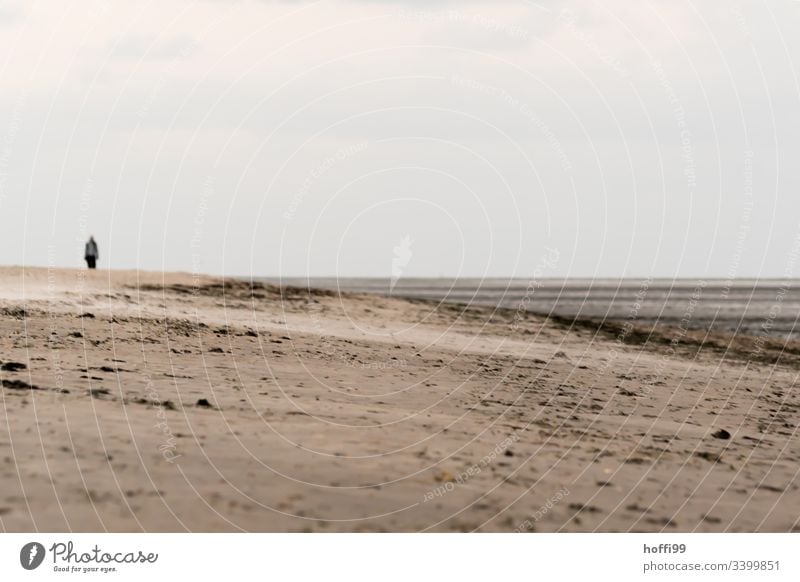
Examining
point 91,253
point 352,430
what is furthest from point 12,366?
point 91,253

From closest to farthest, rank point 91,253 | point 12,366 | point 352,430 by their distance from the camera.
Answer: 1. point 352,430
2. point 12,366
3. point 91,253

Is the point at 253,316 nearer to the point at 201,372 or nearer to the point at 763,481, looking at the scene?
the point at 201,372

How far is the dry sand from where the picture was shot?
838 cm

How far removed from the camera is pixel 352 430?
11078 mm

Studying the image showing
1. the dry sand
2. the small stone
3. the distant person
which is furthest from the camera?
the distant person

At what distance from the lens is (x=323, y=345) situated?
1914cm

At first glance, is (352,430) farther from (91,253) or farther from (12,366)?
(91,253)

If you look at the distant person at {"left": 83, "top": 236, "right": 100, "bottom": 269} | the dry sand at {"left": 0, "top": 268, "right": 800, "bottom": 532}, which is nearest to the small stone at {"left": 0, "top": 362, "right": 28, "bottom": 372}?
the dry sand at {"left": 0, "top": 268, "right": 800, "bottom": 532}

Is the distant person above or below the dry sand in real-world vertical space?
above

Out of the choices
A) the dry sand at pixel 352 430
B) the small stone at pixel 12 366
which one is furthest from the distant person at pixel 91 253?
the small stone at pixel 12 366

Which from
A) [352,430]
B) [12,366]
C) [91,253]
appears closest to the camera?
[352,430]

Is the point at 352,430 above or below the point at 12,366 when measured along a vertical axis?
below

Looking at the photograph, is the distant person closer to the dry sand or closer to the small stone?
the dry sand
